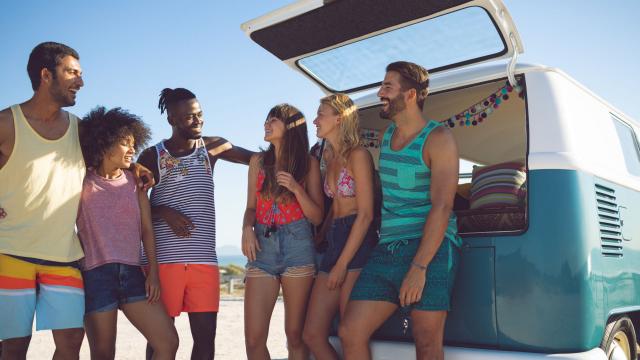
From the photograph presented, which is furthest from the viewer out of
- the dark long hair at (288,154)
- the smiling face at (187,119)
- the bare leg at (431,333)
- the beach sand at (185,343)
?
the beach sand at (185,343)

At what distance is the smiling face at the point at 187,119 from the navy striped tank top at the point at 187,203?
0.12 m

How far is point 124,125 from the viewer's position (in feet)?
11.6

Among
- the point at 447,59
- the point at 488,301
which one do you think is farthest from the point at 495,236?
the point at 447,59

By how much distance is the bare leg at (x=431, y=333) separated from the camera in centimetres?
280

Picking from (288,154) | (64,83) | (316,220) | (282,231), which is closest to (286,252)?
(282,231)

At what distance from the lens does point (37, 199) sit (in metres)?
3.07

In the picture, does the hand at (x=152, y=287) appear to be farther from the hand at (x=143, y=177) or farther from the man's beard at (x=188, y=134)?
the man's beard at (x=188, y=134)

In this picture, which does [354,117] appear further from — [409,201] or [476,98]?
[476,98]

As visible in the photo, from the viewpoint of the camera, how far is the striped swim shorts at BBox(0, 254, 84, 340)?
Result: 2939 mm

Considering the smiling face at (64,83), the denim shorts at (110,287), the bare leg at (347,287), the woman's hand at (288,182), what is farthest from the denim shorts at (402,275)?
the smiling face at (64,83)

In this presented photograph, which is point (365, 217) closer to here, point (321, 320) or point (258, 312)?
point (321, 320)

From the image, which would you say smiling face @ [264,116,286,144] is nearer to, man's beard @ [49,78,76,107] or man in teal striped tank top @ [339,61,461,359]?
man in teal striped tank top @ [339,61,461,359]

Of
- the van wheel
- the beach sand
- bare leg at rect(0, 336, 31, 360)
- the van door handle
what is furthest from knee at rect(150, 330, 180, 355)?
the beach sand

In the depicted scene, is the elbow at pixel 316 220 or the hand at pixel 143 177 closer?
the elbow at pixel 316 220
